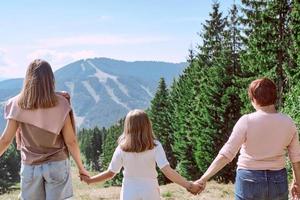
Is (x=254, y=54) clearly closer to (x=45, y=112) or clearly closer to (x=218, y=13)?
(x=218, y=13)

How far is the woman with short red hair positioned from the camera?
5414mm

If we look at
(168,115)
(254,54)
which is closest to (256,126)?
(254,54)

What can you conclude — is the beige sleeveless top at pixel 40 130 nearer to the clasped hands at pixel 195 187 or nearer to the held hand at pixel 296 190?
the clasped hands at pixel 195 187

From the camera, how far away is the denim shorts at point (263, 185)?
17.7 ft

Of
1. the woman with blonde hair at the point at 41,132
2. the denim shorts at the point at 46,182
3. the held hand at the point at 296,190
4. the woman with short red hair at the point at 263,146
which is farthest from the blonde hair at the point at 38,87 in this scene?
the held hand at the point at 296,190

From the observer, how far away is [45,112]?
18.5 ft

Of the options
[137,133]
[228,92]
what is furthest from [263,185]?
[228,92]

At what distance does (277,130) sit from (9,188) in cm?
9211

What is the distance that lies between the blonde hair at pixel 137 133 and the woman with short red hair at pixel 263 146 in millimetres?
937

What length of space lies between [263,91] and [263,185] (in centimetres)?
101

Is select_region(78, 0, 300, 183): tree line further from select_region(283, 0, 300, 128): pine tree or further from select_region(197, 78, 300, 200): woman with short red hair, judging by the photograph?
select_region(197, 78, 300, 200): woman with short red hair

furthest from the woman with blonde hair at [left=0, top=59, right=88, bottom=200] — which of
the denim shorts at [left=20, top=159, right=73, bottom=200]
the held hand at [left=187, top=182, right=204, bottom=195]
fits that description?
the held hand at [left=187, top=182, right=204, bottom=195]

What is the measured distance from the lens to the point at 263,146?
216 inches

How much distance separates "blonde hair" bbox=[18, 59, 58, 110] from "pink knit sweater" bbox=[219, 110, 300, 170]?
2.09 metres
